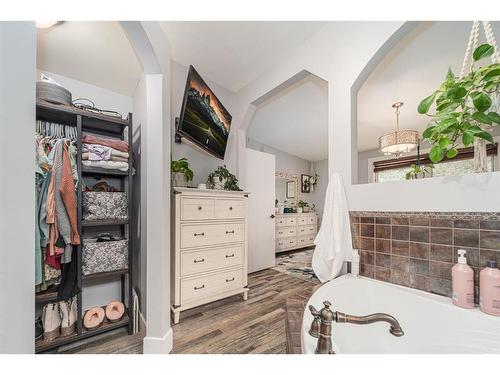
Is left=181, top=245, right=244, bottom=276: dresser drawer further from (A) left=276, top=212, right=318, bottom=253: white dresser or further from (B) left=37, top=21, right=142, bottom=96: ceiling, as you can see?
(A) left=276, top=212, right=318, bottom=253: white dresser

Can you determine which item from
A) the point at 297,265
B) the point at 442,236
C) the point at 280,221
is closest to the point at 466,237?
the point at 442,236

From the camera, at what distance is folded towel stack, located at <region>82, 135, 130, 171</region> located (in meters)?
1.50

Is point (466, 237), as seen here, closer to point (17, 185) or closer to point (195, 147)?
point (17, 185)

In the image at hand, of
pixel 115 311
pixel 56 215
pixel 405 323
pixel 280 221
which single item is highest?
pixel 56 215

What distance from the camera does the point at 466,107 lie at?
965mm

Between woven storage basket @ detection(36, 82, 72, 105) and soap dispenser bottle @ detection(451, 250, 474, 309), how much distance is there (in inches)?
104

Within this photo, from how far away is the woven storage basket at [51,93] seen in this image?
135 cm

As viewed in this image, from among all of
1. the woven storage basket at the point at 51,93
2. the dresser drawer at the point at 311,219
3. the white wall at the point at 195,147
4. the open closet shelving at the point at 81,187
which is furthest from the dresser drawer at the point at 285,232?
the woven storage basket at the point at 51,93

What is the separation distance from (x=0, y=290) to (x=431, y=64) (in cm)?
339

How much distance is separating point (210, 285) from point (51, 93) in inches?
77.1

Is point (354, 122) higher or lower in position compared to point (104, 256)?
higher

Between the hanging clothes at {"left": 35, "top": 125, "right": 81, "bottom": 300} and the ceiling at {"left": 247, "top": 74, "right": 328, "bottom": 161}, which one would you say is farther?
the ceiling at {"left": 247, "top": 74, "right": 328, "bottom": 161}

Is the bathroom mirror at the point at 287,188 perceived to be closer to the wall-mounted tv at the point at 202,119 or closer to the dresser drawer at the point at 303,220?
the dresser drawer at the point at 303,220

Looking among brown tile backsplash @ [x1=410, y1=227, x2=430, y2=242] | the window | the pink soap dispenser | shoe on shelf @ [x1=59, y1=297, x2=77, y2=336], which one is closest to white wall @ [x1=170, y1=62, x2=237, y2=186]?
shoe on shelf @ [x1=59, y1=297, x2=77, y2=336]
